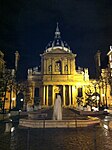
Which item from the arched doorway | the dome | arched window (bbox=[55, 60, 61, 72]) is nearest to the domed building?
arched window (bbox=[55, 60, 61, 72])

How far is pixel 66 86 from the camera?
220 ft

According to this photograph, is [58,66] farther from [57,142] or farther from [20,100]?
[57,142]

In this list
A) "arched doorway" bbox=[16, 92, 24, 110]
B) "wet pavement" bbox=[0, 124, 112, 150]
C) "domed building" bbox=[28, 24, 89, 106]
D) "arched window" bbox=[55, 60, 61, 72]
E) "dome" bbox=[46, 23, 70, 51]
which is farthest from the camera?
"dome" bbox=[46, 23, 70, 51]

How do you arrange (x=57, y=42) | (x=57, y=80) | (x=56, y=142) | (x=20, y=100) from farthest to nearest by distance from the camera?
1. (x=57, y=42)
2. (x=57, y=80)
3. (x=20, y=100)
4. (x=56, y=142)

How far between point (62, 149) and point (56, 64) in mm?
60018

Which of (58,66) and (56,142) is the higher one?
(58,66)

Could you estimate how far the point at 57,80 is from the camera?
65.8 m

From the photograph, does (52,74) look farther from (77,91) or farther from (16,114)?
(16,114)

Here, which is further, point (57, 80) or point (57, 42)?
point (57, 42)

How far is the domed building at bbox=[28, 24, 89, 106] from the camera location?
6497 centimetres

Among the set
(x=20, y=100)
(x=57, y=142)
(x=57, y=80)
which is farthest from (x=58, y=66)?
(x=57, y=142)

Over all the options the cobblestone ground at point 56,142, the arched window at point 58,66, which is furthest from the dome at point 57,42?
the cobblestone ground at point 56,142

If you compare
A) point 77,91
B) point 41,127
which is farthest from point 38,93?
point 41,127

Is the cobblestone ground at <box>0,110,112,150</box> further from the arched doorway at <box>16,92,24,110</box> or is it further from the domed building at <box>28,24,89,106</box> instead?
the arched doorway at <box>16,92,24,110</box>
